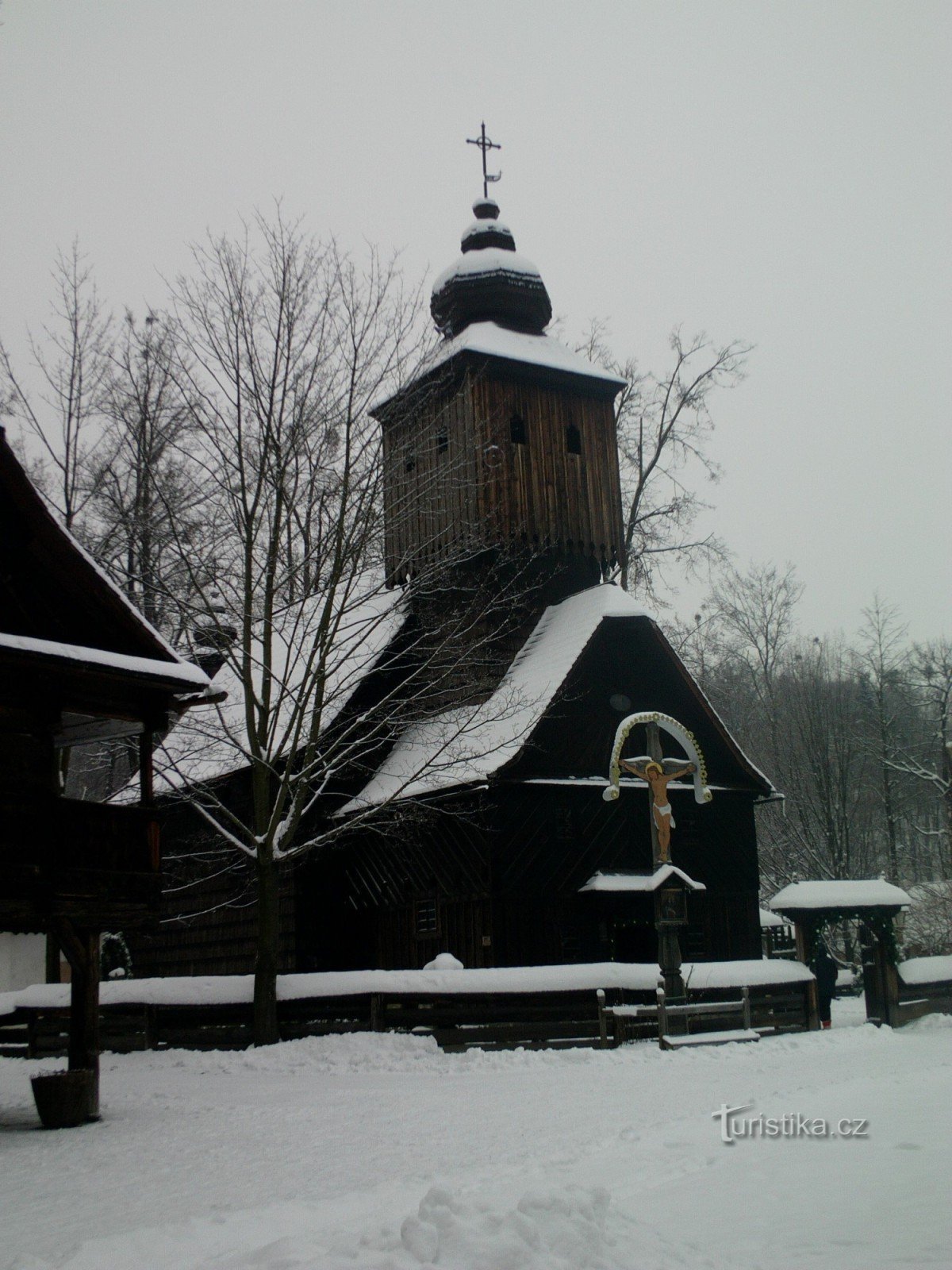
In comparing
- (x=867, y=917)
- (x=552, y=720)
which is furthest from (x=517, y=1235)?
(x=867, y=917)

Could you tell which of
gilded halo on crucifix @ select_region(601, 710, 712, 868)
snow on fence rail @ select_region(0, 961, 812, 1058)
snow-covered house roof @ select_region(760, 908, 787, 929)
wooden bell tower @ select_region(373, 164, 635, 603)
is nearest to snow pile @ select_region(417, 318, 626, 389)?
wooden bell tower @ select_region(373, 164, 635, 603)

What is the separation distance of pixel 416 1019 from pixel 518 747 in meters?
5.20

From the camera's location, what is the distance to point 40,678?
42.1ft

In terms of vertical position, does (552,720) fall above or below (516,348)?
below

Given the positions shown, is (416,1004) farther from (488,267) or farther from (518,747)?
(488,267)

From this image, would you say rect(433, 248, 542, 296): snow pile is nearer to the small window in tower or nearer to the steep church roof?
the small window in tower

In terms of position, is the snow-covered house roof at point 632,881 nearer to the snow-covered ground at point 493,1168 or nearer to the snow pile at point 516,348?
the snow-covered ground at point 493,1168

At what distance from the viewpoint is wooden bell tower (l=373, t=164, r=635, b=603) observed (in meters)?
26.0

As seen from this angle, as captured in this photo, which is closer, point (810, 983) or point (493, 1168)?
point (493, 1168)

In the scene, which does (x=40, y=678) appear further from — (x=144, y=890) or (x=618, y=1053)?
(x=618, y=1053)

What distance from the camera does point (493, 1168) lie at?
29.0 ft

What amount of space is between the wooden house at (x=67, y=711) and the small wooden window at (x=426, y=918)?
9.31 metres

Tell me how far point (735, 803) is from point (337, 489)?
10.1 meters

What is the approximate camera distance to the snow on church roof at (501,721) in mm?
21219
